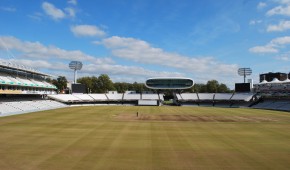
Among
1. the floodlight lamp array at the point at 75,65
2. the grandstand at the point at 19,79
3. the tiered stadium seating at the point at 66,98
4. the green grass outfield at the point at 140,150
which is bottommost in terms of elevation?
the green grass outfield at the point at 140,150

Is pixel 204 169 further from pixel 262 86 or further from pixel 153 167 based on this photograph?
pixel 262 86

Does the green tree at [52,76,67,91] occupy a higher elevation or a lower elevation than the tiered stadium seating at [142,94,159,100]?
higher

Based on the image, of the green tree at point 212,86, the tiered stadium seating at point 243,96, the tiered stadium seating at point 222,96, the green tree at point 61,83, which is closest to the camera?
the tiered stadium seating at point 243,96

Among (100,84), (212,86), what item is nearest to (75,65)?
(100,84)

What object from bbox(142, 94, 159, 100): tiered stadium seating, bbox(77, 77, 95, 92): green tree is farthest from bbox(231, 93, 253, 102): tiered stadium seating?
bbox(77, 77, 95, 92): green tree

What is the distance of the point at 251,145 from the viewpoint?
21.8 m

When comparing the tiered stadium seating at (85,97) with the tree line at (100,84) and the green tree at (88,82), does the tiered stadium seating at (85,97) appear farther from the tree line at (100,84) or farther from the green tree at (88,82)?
the green tree at (88,82)

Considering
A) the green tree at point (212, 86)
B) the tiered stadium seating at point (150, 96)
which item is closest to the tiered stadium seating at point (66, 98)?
the tiered stadium seating at point (150, 96)

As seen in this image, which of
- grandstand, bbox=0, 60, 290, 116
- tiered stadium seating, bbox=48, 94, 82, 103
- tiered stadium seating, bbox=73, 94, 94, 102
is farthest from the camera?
tiered stadium seating, bbox=73, 94, 94, 102

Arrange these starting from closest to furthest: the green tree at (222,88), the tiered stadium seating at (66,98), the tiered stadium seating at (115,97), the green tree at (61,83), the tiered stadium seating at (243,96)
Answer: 1. the tiered stadium seating at (66,98)
2. the tiered stadium seating at (243,96)
3. the tiered stadium seating at (115,97)
4. the green tree at (61,83)
5. the green tree at (222,88)

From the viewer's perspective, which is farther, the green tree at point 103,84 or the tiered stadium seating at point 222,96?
the green tree at point 103,84

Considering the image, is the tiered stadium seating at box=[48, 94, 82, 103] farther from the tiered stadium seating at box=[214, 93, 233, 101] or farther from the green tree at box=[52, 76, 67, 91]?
the tiered stadium seating at box=[214, 93, 233, 101]

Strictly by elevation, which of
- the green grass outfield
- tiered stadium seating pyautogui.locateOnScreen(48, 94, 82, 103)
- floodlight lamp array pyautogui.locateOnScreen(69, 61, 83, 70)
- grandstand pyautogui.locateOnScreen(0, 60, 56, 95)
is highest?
floodlight lamp array pyautogui.locateOnScreen(69, 61, 83, 70)

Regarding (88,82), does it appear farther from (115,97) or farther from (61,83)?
(115,97)
